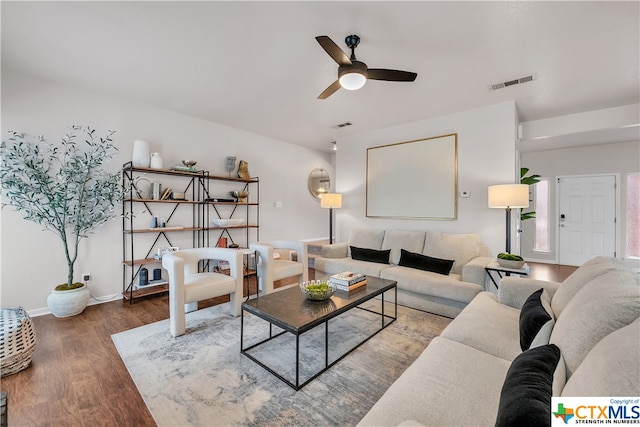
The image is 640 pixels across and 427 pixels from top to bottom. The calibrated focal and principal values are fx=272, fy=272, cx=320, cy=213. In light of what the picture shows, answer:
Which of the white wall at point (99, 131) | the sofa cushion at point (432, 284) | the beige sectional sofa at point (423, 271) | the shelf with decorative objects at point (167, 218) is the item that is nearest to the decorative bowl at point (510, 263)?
the beige sectional sofa at point (423, 271)

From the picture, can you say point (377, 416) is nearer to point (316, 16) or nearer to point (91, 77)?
point (316, 16)

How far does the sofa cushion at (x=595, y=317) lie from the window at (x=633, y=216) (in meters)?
5.87

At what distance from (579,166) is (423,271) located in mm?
4889

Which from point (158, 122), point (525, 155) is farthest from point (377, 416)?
point (525, 155)

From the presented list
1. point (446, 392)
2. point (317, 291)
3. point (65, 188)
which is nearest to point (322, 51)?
point (317, 291)

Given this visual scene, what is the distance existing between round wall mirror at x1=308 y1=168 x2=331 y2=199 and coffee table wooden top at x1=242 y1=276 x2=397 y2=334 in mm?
4079

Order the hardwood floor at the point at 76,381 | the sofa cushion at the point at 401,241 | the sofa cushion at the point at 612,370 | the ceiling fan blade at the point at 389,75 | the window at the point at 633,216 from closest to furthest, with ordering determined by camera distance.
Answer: the sofa cushion at the point at 612,370 < the hardwood floor at the point at 76,381 < the ceiling fan blade at the point at 389,75 < the sofa cushion at the point at 401,241 < the window at the point at 633,216

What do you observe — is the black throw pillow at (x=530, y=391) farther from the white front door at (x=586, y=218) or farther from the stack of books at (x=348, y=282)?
the white front door at (x=586, y=218)

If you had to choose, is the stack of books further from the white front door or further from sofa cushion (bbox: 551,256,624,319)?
the white front door

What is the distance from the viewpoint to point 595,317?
1.00 m

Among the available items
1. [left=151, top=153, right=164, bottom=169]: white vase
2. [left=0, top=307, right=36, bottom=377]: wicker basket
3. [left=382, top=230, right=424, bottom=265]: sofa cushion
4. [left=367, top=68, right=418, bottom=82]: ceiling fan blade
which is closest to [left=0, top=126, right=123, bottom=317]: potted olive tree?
[left=151, top=153, right=164, bottom=169]: white vase

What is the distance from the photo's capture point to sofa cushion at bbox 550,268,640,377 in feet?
3.09

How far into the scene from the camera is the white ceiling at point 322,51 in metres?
1.99

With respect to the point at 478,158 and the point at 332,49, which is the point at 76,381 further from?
the point at 478,158
